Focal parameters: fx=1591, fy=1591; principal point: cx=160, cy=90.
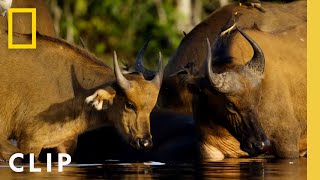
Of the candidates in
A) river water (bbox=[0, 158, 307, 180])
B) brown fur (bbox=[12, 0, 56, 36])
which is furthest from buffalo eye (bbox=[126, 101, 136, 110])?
brown fur (bbox=[12, 0, 56, 36])

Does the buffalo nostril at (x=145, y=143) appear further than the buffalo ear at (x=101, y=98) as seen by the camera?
No

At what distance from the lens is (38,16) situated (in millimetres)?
22688

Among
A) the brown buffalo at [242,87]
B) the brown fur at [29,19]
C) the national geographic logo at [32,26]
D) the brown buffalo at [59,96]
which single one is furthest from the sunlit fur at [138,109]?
the brown fur at [29,19]

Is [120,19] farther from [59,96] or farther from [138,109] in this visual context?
[138,109]

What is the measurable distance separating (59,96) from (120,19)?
18.2m

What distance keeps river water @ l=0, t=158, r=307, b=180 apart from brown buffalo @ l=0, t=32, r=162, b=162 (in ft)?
2.08

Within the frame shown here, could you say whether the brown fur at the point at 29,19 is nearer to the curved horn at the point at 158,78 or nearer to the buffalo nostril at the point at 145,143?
the curved horn at the point at 158,78

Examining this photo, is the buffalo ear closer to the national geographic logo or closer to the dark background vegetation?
the national geographic logo

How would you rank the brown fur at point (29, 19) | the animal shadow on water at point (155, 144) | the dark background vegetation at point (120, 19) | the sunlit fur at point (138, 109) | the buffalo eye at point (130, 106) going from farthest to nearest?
the dark background vegetation at point (120, 19) → the brown fur at point (29, 19) → the animal shadow on water at point (155, 144) → the buffalo eye at point (130, 106) → the sunlit fur at point (138, 109)

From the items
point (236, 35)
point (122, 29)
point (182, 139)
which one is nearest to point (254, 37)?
point (236, 35)

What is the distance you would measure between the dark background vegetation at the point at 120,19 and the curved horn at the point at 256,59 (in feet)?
54.7

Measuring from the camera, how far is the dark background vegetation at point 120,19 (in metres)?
36.2

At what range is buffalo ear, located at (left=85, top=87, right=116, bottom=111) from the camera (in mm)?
19016

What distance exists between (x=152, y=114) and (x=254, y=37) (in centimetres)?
178
